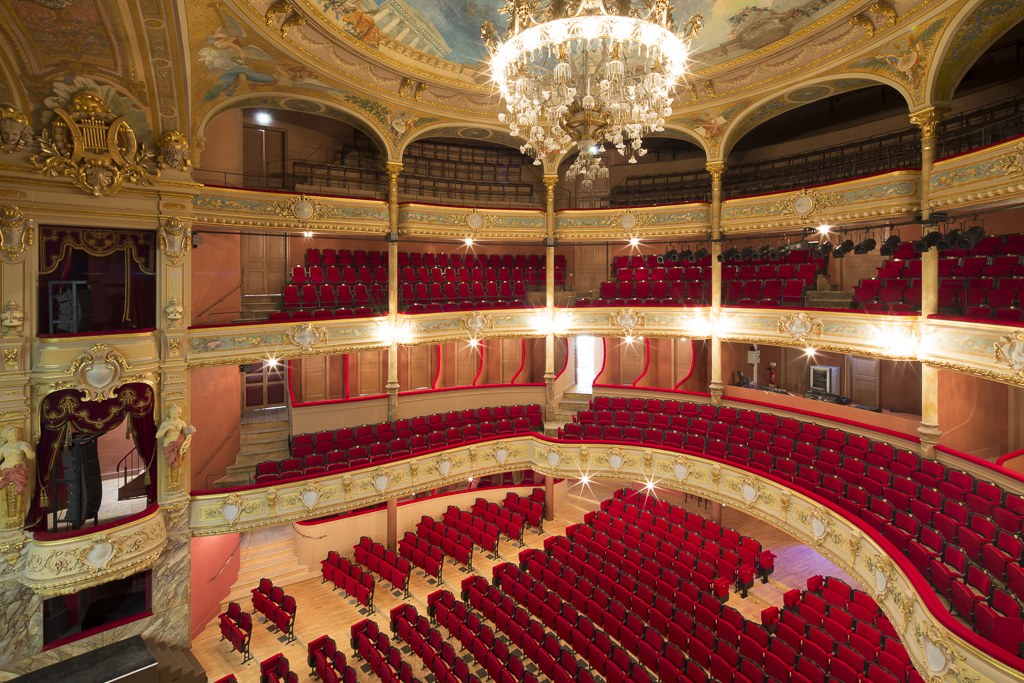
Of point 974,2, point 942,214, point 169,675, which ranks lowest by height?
point 169,675

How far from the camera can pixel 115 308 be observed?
8.19 meters

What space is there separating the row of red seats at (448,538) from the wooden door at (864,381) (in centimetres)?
936

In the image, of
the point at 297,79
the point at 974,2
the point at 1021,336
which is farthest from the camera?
the point at 297,79

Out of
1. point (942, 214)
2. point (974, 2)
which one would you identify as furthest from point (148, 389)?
point (974, 2)

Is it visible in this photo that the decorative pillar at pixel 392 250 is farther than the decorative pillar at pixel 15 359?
Yes

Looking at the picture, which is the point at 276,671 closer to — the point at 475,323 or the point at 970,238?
the point at 475,323

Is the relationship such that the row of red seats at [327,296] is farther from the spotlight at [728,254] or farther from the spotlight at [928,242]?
the spotlight at [928,242]

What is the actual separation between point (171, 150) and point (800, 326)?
1153 cm

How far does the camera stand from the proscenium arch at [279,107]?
8953mm

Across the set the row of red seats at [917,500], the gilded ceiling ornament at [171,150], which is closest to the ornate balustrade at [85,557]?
the gilded ceiling ornament at [171,150]

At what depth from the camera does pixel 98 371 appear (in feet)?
24.4

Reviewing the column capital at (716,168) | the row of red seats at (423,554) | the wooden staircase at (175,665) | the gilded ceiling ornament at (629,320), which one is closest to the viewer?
the wooden staircase at (175,665)

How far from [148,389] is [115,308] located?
1404 millimetres

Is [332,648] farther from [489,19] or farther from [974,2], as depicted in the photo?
[974,2]
